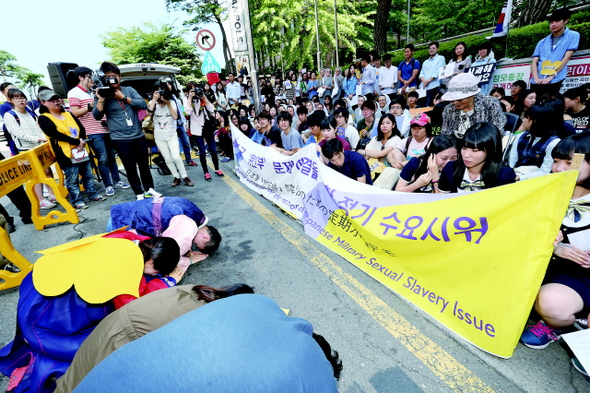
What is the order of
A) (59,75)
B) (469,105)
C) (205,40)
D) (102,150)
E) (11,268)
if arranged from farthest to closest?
(205,40) → (59,75) → (102,150) → (469,105) → (11,268)

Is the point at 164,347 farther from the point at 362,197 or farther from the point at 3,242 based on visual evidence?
the point at 3,242

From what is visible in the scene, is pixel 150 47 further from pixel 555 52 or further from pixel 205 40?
pixel 555 52

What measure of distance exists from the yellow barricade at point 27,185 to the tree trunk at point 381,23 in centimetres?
1558

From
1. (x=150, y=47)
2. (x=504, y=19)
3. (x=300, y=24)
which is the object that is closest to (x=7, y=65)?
(x=150, y=47)

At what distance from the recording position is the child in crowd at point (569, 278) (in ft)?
6.23

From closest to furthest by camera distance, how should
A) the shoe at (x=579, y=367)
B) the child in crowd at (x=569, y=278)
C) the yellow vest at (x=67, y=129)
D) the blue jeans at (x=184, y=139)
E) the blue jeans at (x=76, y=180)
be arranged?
the shoe at (x=579, y=367) → the child in crowd at (x=569, y=278) → the yellow vest at (x=67, y=129) → the blue jeans at (x=76, y=180) → the blue jeans at (x=184, y=139)

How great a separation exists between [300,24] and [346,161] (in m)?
18.2

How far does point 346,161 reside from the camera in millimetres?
3604

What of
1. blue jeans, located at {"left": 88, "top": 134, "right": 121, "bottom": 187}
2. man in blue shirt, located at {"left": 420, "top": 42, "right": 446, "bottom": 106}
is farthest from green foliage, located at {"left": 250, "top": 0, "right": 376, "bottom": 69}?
blue jeans, located at {"left": 88, "top": 134, "right": 121, "bottom": 187}

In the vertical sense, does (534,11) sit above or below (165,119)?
above

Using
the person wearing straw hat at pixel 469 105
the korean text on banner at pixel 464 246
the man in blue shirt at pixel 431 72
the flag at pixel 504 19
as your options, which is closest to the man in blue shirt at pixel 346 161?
the korean text on banner at pixel 464 246

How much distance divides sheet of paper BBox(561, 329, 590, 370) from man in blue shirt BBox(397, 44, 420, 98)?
23.8ft

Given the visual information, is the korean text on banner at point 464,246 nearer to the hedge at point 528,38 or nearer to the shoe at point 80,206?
the shoe at point 80,206

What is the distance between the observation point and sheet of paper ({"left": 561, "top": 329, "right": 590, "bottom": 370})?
1615 mm
